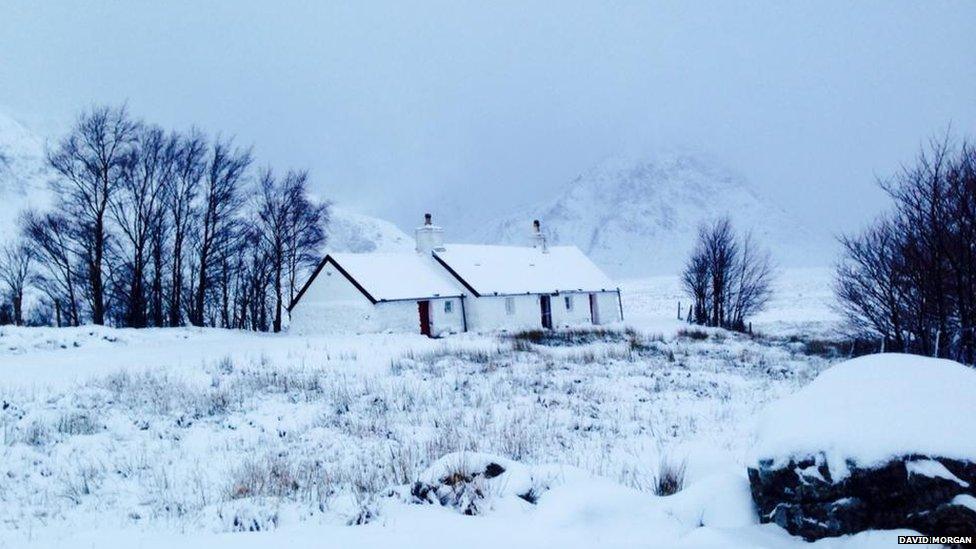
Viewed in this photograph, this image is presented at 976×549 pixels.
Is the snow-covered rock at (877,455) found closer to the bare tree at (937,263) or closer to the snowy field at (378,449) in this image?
the snowy field at (378,449)

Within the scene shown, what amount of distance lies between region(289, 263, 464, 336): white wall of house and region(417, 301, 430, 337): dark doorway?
247 mm

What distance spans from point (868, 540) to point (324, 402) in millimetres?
9073

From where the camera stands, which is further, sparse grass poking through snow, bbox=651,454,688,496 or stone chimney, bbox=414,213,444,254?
stone chimney, bbox=414,213,444,254

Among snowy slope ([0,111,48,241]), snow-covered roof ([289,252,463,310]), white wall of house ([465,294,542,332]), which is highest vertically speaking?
snowy slope ([0,111,48,241])

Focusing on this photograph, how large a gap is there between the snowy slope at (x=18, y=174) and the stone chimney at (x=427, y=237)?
82.3 metres

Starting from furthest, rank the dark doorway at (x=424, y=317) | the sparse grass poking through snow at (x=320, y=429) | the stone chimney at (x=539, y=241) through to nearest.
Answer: the stone chimney at (x=539, y=241)
the dark doorway at (x=424, y=317)
the sparse grass poking through snow at (x=320, y=429)

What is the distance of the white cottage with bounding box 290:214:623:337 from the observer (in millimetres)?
31469

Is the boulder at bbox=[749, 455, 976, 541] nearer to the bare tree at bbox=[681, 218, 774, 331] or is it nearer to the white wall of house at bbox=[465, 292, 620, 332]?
the white wall of house at bbox=[465, 292, 620, 332]

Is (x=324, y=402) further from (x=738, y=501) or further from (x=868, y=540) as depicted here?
(x=868, y=540)

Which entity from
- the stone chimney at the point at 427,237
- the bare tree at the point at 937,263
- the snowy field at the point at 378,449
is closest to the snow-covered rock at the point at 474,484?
the snowy field at the point at 378,449

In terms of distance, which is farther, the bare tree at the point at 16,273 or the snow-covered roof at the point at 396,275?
the bare tree at the point at 16,273

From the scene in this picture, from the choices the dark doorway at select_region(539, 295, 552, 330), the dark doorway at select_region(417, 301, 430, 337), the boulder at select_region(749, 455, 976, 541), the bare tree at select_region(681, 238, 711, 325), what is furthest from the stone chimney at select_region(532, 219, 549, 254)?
the boulder at select_region(749, 455, 976, 541)

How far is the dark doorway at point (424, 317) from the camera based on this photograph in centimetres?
3247

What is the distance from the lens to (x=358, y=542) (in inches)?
167
